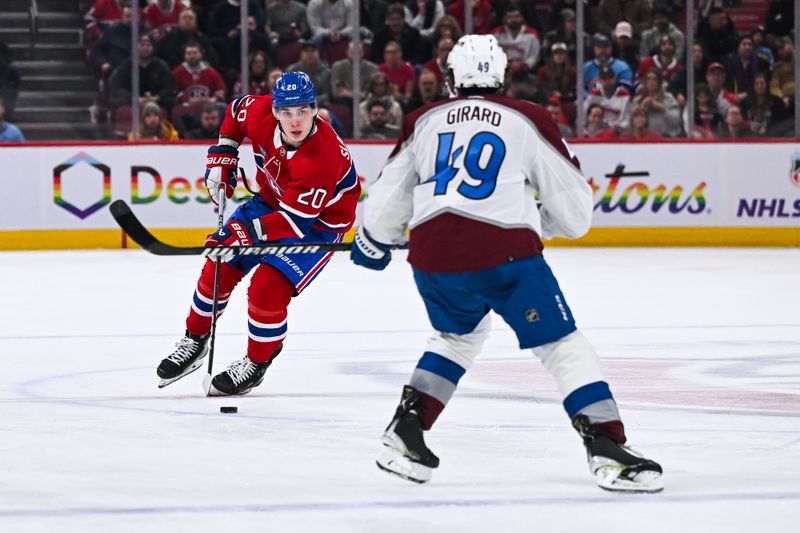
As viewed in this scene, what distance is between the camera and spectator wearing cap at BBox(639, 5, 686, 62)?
11.2 meters

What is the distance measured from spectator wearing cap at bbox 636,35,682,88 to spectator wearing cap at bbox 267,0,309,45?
256cm

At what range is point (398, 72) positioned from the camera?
1140 centimetres

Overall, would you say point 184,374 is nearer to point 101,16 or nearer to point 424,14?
point 101,16

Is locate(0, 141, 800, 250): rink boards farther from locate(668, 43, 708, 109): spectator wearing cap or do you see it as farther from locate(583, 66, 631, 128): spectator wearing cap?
locate(668, 43, 708, 109): spectator wearing cap

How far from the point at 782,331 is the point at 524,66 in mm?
5243

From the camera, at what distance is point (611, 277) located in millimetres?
9102

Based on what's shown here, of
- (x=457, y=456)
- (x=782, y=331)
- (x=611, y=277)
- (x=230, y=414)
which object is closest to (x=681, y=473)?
(x=457, y=456)

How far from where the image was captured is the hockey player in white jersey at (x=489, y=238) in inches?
137

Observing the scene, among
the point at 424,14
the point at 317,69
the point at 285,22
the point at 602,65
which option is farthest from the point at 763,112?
the point at 285,22

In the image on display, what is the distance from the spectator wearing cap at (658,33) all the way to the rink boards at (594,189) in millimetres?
724

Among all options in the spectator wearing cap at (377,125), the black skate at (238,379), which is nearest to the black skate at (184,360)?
the black skate at (238,379)

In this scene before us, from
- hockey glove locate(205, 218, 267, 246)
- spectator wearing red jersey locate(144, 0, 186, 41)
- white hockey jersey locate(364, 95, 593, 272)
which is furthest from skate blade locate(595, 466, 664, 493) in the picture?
spectator wearing red jersey locate(144, 0, 186, 41)

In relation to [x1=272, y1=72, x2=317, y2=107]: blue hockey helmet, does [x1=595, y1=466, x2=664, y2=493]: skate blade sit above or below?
below

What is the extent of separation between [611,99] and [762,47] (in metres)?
1.19
